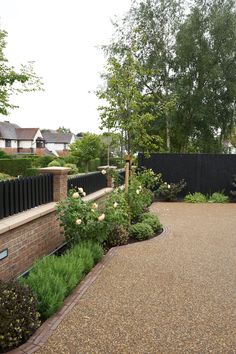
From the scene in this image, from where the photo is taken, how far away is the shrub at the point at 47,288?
154 inches

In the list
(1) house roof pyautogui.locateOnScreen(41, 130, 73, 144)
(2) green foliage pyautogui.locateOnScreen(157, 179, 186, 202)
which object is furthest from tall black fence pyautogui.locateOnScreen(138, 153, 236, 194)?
A: (1) house roof pyautogui.locateOnScreen(41, 130, 73, 144)

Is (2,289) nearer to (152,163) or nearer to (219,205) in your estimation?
(219,205)

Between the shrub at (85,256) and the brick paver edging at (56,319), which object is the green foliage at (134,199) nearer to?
the brick paver edging at (56,319)

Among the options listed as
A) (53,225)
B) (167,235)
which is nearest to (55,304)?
(53,225)

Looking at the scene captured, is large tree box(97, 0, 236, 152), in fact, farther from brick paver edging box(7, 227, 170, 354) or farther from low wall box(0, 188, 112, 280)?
brick paver edging box(7, 227, 170, 354)

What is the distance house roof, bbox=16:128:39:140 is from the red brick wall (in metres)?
58.2

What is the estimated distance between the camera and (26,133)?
6362cm

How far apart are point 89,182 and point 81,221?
3370 mm

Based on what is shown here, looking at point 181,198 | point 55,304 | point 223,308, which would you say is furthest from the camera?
point 181,198

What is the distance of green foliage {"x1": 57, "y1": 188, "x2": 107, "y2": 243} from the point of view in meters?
6.12

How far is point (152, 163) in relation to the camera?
15.0 m

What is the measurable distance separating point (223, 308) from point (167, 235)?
3.89 metres

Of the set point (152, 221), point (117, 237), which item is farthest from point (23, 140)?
point (117, 237)

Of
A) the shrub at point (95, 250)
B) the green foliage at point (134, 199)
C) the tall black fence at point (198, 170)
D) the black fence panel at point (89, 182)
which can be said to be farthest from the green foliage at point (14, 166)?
the shrub at point (95, 250)
